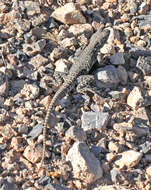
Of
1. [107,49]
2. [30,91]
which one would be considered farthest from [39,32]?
[30,91]

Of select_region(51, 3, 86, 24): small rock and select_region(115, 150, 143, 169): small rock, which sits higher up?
select_region(51, 3, 86, 24): small rock

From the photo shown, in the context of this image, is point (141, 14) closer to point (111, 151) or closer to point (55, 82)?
point (55, 82)

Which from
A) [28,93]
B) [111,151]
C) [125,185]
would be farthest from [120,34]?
[125,185]

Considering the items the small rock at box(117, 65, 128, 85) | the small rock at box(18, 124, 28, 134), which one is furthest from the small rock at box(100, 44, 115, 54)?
the small rock at box(18, 124, 28, 134)

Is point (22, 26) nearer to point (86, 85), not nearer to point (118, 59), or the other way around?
point (86, 85)

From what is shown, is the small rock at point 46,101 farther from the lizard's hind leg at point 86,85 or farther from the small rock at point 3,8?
the small rock at point 3,8

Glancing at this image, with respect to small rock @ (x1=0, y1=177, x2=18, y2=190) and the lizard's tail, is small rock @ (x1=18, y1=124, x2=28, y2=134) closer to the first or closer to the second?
the lizard's tail

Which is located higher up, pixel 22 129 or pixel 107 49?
pixel 107 49
